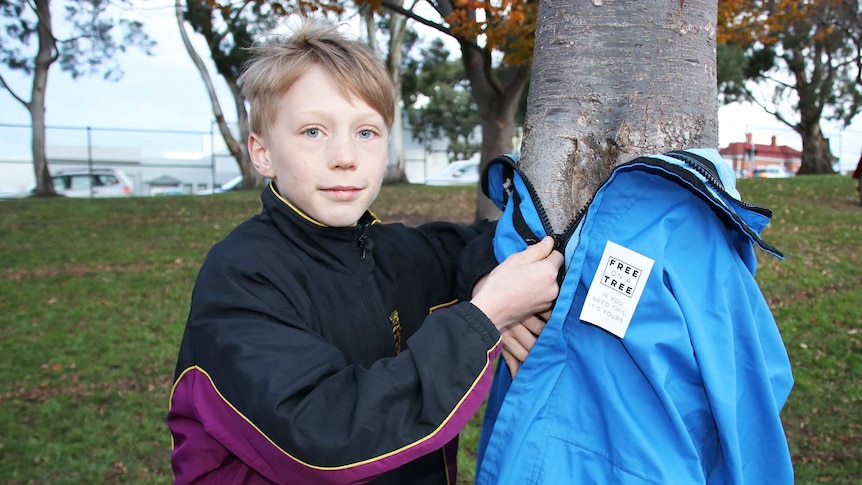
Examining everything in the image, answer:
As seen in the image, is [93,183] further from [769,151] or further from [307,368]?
[769,151]

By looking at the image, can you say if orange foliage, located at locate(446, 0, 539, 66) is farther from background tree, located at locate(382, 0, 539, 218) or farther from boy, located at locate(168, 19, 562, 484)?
boy, located at locate(168, 19, 562, 484)

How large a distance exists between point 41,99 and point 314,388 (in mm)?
20519

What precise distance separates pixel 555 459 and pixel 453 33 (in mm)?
5975

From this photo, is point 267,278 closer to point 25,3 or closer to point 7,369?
point 7,369

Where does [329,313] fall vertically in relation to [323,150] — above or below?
below

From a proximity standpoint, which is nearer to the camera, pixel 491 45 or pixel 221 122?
pixel 491 45

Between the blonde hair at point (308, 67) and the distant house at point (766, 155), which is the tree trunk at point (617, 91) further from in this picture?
the distant house at point (766, 155)

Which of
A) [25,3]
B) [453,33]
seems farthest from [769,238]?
[25,3]

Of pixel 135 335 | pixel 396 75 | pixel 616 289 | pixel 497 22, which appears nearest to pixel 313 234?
pixel 616 289

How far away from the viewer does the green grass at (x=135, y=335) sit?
3.89 meters

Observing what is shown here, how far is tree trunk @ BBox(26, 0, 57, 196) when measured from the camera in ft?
58.4

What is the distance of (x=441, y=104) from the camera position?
32.0 metres

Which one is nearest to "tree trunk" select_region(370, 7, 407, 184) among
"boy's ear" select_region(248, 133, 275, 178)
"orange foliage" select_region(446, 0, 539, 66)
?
"orange foliage" select_region(446, 0, 539, 66)

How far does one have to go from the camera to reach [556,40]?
175cm
